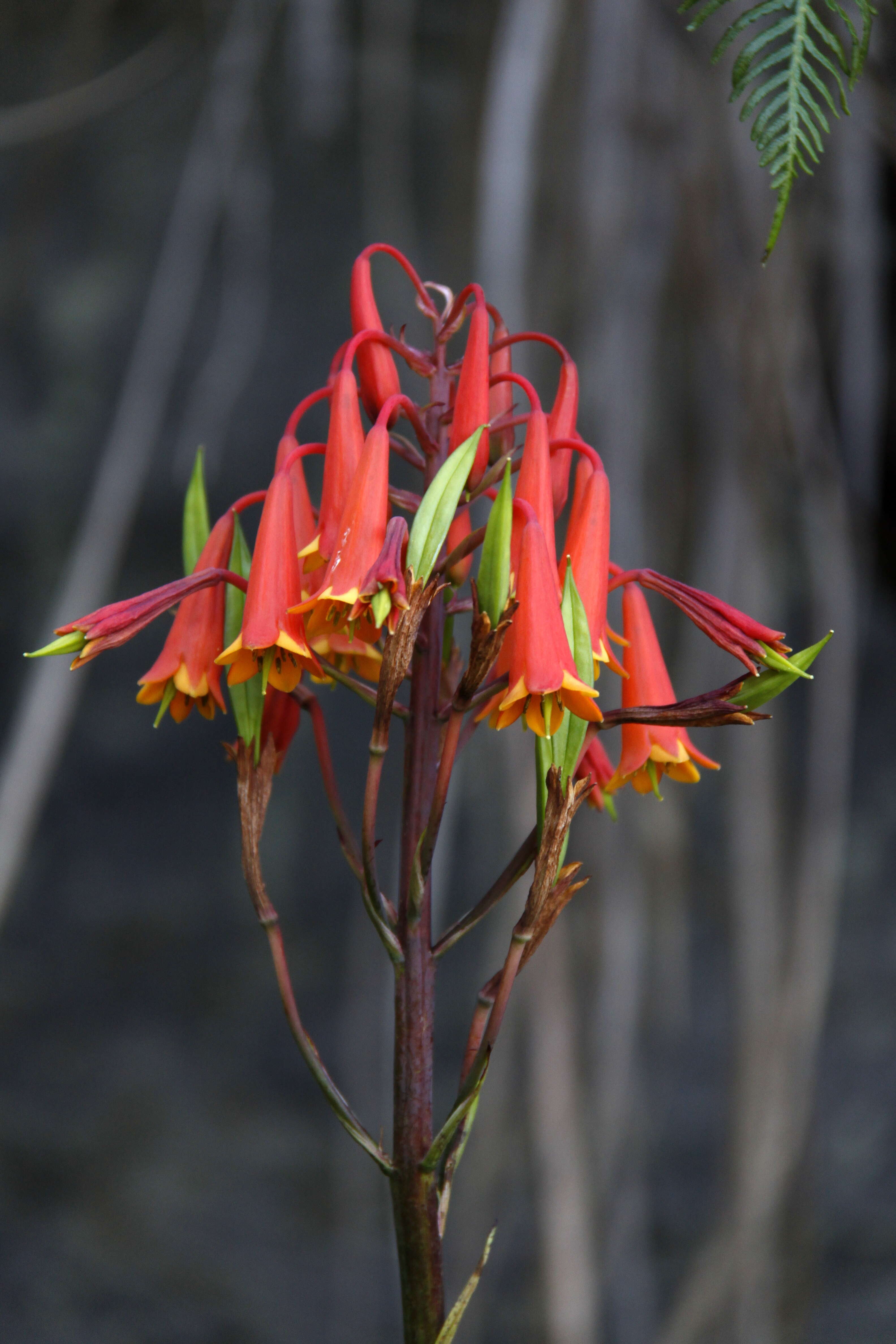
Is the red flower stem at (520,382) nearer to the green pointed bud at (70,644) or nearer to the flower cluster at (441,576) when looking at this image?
the flower cluster at (441,576)

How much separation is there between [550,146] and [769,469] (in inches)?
12.9

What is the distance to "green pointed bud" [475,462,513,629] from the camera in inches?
9.3

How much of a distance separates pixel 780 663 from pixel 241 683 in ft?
0.50

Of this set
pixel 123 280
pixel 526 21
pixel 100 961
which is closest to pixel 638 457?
pixel 526 21

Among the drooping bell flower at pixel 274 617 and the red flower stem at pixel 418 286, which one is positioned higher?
the red flower stem at pixel 418 286

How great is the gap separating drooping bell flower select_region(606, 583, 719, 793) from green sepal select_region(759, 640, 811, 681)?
0.15ft

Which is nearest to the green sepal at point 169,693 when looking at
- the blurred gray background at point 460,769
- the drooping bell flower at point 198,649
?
the drooping bell flower at point 198,649

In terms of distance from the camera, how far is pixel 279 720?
0.31 metres

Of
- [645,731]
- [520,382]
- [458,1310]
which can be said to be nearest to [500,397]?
[520,382]

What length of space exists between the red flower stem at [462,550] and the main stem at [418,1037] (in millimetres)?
16

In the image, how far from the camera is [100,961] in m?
0.93

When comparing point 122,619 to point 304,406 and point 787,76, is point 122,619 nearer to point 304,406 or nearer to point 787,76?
point 304,406

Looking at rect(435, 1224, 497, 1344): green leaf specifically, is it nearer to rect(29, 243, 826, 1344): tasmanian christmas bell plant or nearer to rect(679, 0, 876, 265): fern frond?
rect(29, 243, 826, 1344): tasmanian christmas bell plant

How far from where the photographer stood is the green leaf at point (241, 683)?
284mm
